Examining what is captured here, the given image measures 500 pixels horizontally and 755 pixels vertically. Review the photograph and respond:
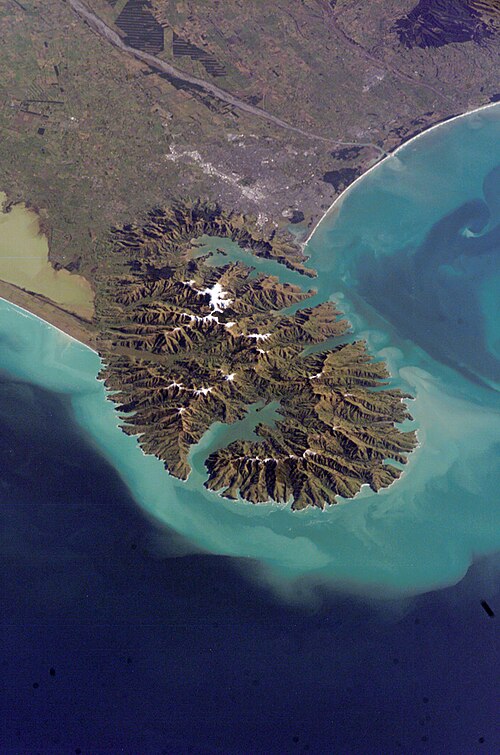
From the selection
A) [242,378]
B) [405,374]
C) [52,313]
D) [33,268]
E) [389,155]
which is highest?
[389,155]

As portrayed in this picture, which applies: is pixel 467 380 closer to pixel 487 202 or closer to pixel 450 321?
pixel 450 321

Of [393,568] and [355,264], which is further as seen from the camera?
[355,264]

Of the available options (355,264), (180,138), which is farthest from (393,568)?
(180,138)

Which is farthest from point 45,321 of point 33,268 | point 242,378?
point 242,378

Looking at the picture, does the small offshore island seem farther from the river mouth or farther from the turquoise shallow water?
the river mouth

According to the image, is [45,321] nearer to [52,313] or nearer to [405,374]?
[52,313]

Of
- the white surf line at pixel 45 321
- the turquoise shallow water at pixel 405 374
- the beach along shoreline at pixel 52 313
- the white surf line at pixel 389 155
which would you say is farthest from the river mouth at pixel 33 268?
the white surf line at pixel 389 155

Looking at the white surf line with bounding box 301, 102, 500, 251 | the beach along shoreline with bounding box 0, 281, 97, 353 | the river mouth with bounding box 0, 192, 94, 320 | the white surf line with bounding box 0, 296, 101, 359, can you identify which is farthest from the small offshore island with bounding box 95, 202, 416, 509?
the white surf line with bounding box 301, 102, 500, 251
